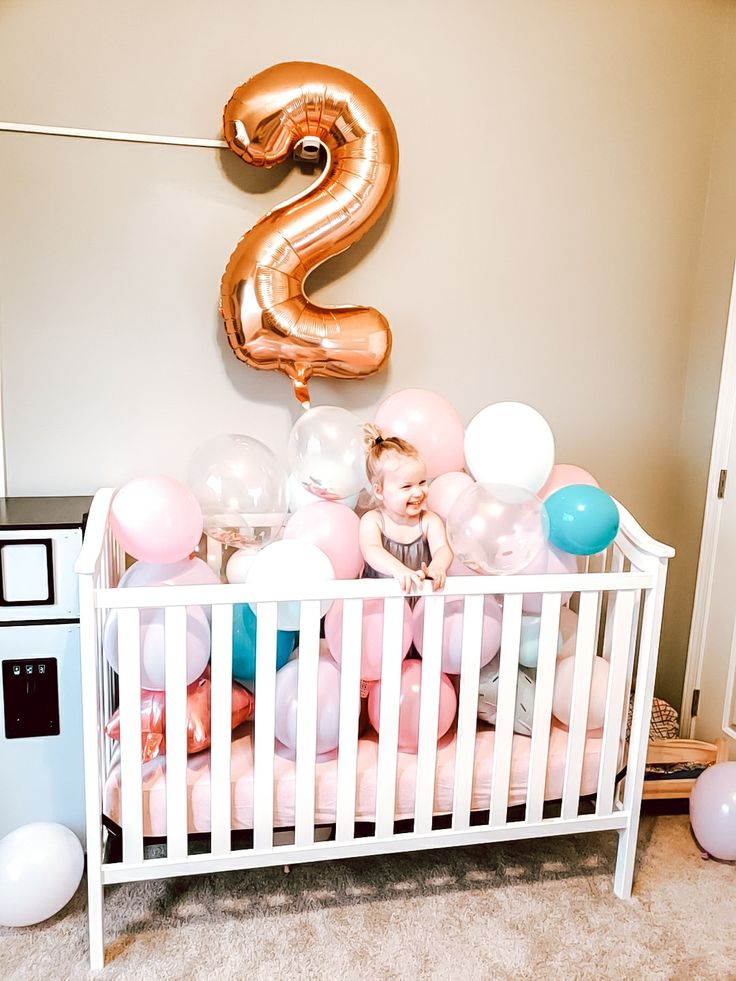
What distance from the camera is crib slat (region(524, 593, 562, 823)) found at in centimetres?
174

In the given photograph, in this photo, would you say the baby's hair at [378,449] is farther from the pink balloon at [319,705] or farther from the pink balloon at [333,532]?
the pink balloon at [319,705]

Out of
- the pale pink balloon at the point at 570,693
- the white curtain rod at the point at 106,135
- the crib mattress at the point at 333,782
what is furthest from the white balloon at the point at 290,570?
the white curtain rod at the point at 106,135

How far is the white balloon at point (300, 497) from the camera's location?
74.1 inches

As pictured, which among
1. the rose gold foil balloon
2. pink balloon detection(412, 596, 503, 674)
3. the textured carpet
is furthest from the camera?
the rose gold foil balloon

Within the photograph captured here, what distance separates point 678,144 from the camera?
2.40 meters

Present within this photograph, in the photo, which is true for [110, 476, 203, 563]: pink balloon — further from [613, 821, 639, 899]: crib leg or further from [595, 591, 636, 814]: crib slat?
[613, 821, 639, 899]: crib leg

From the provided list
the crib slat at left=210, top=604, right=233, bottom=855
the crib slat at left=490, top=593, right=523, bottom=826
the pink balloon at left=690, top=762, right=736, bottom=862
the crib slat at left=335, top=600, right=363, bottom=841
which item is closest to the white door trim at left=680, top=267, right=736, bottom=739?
the pink balloon at left=690, top=762, right=736, bottom=862

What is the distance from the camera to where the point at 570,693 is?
182cm

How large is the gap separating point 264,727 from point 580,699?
0.74 metres

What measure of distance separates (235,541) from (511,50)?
1.65 metres

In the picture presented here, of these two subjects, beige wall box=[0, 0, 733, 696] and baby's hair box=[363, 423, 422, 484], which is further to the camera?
beige wall box=[0, 0, 733, 696]

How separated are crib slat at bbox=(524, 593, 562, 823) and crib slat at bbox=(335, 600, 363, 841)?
425 mm

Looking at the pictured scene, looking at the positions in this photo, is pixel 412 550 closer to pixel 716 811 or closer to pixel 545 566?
pixel 545 566

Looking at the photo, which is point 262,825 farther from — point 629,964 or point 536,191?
point 536,191
